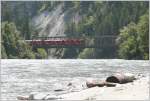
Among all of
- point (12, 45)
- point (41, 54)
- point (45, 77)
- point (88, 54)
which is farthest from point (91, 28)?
point (45, 77)

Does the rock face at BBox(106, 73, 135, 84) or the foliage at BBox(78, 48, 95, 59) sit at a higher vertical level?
the rock face at BBox(106, 73, 135, 84)

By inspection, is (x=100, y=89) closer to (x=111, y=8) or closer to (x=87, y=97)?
(x=87, y=97)

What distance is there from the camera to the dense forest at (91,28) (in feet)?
329

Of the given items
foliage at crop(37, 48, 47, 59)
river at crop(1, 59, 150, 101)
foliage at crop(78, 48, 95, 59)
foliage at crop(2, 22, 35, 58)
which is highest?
river at crop(1, 59, 150, 101)

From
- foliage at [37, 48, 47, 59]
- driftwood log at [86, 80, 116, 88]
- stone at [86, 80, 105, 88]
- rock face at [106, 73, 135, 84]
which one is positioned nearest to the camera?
driftwood log at [86, 80, 116, 88]

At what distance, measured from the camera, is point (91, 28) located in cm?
16888

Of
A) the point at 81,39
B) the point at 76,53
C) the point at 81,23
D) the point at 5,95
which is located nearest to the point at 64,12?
the point at 81,23

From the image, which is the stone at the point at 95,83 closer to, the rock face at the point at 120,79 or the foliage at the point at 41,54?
the rock face at the point at 120,79

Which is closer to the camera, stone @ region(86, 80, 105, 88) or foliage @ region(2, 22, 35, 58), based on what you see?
stone @ region(86, 80, 105, 88)

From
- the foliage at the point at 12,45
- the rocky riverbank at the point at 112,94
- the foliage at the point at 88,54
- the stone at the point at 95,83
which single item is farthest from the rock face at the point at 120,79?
the foliage at the point at 88,54

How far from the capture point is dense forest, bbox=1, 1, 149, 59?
100 m

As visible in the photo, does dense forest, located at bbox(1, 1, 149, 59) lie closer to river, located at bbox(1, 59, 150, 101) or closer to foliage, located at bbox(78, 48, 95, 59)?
foliage, located at bbox(78, 48, 95, 59)

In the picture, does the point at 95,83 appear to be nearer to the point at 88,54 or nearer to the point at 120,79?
the point at 120,79

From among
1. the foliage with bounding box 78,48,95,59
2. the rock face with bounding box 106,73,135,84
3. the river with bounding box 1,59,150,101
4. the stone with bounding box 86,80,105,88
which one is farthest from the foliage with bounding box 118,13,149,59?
the stone with bounding box 86,80,105,88
